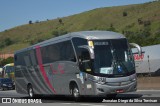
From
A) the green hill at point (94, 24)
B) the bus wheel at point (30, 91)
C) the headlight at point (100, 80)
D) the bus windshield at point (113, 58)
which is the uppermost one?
the green hill at point (94, 24)

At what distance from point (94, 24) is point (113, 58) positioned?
11053 cm

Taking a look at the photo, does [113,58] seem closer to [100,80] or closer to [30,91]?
[100,80]

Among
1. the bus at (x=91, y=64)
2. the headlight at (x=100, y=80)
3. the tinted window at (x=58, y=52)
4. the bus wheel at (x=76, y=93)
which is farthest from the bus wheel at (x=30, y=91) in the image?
the headlight at (x=100, y=80)

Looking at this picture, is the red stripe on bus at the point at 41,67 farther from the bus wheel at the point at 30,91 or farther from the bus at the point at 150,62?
the bus at the point at 150,62

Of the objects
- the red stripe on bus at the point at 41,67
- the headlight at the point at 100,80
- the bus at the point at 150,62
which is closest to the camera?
the headlight at the point at 100,80

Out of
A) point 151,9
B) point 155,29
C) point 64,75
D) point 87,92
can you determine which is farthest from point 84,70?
point 151,9

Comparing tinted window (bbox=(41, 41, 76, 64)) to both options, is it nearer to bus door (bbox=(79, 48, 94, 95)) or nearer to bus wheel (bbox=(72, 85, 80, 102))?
bus door (bbox=(79, 48, 94, 95))

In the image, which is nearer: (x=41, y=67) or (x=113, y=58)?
(x=113, y=58)

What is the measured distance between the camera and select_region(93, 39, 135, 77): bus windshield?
1972 centimetres

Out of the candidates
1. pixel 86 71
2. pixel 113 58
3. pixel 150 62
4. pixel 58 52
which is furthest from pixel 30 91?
pixel 150 62

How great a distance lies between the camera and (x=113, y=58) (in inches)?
782

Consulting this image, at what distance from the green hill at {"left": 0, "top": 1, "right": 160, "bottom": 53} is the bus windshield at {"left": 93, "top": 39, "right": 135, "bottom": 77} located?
64.4 m

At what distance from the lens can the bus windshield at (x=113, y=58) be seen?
64.7ft

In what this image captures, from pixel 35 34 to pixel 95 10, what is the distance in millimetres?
22249
